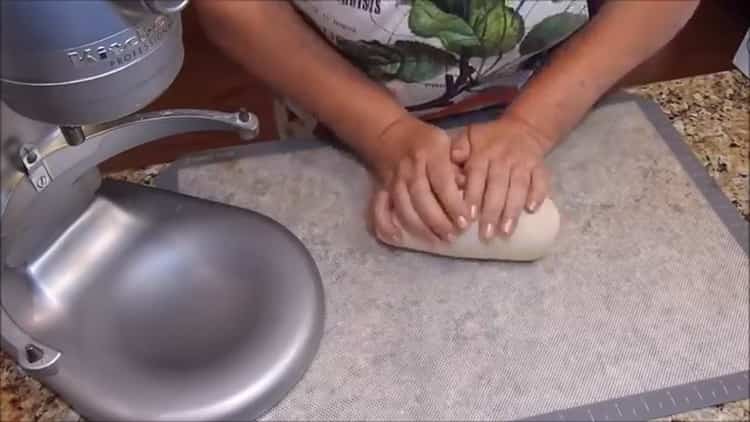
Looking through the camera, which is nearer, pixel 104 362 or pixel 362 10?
pixel 104 362

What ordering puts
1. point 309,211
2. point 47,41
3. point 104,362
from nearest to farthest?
1. point 47,41
2. point 104,362
3. point 309,211

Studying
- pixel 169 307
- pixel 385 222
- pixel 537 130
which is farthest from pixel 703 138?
pixel 169 307

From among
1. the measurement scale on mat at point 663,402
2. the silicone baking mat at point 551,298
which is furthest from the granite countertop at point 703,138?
the measurement scale on mat at point 663,402

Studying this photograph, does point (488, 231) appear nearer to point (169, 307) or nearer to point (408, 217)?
point (408, 217)

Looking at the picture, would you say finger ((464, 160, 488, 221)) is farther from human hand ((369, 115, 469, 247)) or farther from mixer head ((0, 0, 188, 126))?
Answer: mixer head ((0, 0, 188, 126))

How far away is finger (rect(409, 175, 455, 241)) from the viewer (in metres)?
0.48

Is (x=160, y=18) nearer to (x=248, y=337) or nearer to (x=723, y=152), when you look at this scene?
(x=248, y=337)

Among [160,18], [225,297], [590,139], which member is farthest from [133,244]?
[590,139]

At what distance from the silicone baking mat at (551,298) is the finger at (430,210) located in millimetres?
19

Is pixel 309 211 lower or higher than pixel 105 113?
lower

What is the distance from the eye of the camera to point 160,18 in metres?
0.30

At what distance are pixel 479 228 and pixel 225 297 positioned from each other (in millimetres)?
150

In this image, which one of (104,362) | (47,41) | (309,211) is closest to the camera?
(47,41)

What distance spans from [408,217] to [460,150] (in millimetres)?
60
